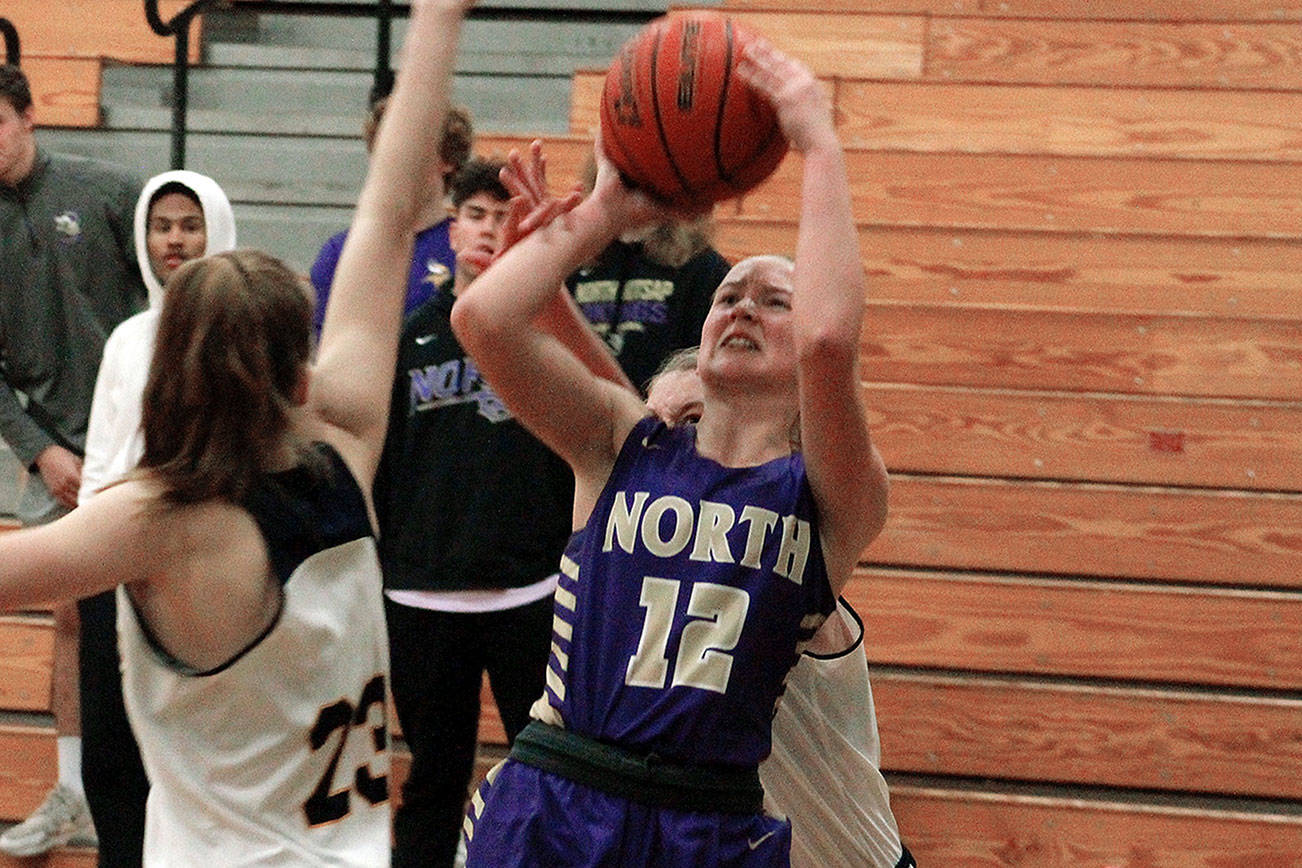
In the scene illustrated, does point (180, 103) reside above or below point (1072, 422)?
above

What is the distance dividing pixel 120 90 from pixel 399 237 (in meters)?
4.72

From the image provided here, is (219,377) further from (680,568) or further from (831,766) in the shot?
(831,766)

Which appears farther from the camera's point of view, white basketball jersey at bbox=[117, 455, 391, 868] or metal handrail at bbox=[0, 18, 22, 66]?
metal handrail at bbox=[0, 18, 22, 66]

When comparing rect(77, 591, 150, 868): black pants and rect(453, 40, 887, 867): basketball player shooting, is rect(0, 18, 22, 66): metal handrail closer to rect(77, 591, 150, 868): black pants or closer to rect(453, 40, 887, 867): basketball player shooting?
rect(77, 591, 150, 868): black pants

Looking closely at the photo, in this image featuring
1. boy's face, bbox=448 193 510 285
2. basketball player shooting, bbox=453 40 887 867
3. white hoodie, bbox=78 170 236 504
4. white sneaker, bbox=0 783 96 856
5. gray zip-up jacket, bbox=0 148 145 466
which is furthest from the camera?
gray zip-up jacket, bbox=0 148 145 466

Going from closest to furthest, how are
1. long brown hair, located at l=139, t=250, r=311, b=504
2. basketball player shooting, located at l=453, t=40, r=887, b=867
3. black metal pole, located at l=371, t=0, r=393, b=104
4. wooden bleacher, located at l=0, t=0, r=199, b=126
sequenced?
long brown hair, located at l=139, t=250, r=311, b=504
basketball player shooting, located at l=453, t=40, r=887, b=867
black metal pole, located at l=371, t=0, r=393, b=104
wooden bleacher, located at l=0, t=0, r=199, b=126

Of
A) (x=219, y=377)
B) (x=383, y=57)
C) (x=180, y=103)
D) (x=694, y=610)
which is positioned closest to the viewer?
(x=219, y=377)

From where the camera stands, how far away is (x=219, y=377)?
176 cm

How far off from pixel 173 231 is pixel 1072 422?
2.35 metres

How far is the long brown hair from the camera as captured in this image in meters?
1.75

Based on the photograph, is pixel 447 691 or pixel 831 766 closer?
pixel 831 766

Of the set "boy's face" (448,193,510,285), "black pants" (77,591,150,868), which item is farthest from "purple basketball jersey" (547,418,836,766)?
"boy's face" (448,193,510,285)

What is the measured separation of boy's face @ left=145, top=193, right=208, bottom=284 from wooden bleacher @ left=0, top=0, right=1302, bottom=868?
51.4 inches

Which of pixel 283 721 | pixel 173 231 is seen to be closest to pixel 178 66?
pixel 173 231
